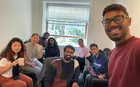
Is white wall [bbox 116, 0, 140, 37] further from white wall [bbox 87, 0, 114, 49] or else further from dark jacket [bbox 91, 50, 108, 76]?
white wall [bbox 87, 0, 114, 49]

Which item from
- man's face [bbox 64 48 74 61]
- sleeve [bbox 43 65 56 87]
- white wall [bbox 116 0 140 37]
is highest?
white wall [bbox 116 0 140 37]

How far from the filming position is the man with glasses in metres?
0.91

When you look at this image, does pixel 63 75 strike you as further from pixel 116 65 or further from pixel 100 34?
pixel 100 34

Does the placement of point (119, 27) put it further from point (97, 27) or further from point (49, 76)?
point (97, 27)

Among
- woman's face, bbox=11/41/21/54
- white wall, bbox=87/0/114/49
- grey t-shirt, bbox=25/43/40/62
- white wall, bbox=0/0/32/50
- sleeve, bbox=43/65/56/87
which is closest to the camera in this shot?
sleeve, bbox=43/65/56/87

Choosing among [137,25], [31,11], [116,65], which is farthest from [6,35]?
[116,65]

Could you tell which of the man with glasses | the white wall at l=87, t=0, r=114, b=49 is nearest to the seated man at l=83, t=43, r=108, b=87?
the man with glasses

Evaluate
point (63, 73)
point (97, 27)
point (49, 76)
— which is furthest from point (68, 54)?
point (97, 27)

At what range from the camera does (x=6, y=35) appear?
347cm

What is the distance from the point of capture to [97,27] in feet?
16.1

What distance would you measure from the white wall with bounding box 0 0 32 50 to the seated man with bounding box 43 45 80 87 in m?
1.45

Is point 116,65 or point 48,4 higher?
point 48,4

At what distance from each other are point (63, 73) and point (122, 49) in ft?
5.04

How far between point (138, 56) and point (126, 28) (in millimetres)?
208
